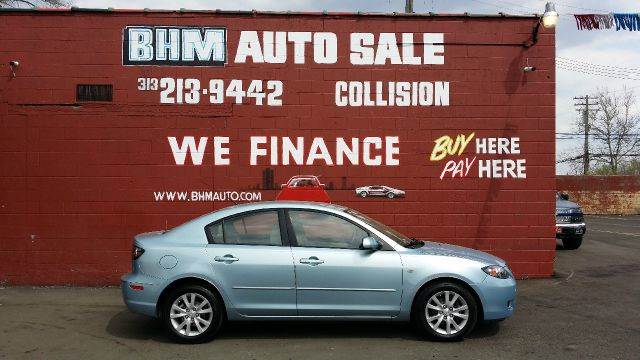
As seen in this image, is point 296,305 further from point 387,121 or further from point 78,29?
point 78,29

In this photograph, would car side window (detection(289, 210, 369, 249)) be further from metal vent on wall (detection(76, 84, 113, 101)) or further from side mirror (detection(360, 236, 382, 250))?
metal vent on wall (detection(76, 84, 113, 101))

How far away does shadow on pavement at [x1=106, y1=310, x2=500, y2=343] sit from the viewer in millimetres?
6348

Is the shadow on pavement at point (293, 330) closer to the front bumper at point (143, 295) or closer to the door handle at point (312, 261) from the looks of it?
the front bumper at point (143, 295)

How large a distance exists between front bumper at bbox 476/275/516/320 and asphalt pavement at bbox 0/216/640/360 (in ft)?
0.96

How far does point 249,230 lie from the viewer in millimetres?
6281

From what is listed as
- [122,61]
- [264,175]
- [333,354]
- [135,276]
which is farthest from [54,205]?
[333,354]

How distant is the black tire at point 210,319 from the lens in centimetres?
607

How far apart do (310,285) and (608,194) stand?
3226 cm

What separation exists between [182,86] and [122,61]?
1035mm

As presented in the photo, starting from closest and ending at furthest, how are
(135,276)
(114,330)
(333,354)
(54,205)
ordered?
(333,354), (135,276), (114,330), (54,205)

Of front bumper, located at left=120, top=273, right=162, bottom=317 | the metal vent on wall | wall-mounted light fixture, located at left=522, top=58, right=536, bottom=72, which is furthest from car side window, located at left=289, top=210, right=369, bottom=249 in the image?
wall-mounted light fixture, located at left=522, top=58, right=536, bottom=72

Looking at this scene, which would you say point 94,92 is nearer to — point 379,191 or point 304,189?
point 304,189

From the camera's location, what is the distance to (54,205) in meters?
9.35

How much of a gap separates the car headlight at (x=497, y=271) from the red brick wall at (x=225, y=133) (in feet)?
10.6
